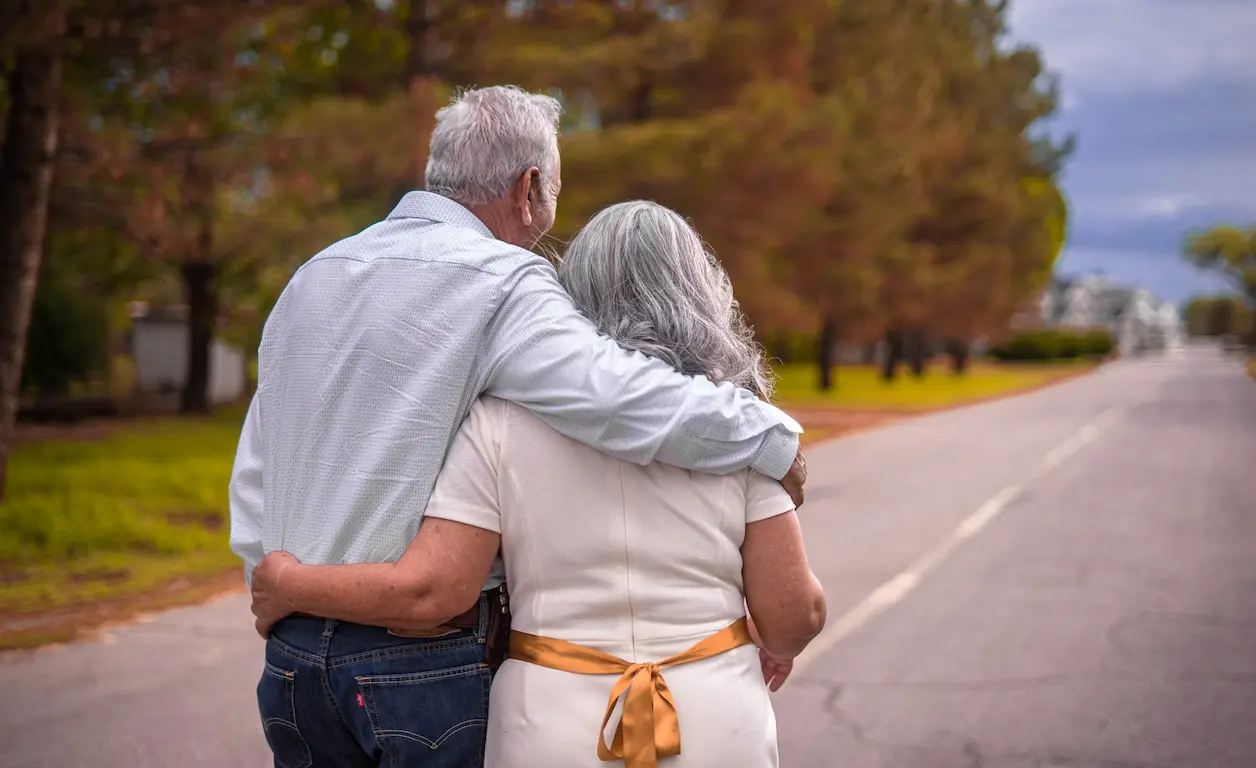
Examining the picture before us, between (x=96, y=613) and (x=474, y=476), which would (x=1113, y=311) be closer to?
(x=96, y=613)

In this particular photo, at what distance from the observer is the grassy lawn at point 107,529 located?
24.8ft

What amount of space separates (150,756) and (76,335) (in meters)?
23.4

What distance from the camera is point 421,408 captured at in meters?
1.96

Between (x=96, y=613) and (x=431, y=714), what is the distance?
5.97m

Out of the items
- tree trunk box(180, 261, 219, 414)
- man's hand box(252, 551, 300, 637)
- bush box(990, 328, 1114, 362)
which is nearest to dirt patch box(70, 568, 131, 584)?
man's hand box(252, 551, 300, 637)

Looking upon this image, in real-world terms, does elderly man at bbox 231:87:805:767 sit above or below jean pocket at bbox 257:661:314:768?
above

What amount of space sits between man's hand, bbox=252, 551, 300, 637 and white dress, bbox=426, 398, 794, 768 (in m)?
0.30

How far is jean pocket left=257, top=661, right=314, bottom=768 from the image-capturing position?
Answer: 6.90ft

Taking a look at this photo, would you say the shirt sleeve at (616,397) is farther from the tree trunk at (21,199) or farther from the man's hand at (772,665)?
the tree trunk at (21,199)

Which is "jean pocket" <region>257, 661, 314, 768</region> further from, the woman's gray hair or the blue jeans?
the woman's gray hair

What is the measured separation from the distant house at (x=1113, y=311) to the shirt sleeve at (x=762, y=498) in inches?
5554

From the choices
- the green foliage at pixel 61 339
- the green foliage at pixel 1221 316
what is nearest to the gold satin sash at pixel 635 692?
the green foliage at pixel 61 339

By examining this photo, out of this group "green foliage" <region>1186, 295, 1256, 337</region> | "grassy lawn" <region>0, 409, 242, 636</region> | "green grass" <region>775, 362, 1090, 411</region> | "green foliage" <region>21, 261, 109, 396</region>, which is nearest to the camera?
"grassy lawn" <region>0, 409, 242, 636</region>

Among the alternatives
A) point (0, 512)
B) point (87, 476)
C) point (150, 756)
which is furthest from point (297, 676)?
point (87, 476)
